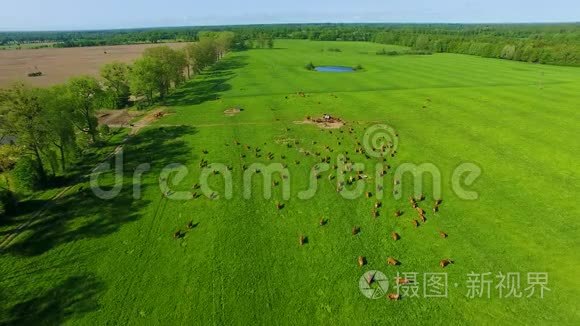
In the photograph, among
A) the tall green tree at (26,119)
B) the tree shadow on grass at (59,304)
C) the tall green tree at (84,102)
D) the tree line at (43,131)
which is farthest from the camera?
the tall green tree at (84,102)

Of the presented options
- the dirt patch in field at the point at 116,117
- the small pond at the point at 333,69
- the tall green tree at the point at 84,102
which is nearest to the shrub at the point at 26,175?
the tall green tree at the point at 84,102

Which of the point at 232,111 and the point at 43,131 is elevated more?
the point at 43,131

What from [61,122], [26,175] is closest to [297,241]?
[26,175]

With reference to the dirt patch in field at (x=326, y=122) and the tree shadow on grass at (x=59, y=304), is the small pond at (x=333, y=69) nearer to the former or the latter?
the dirt patch in field at (x=326, y=122)

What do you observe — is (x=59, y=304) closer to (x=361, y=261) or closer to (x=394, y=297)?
(x=361, y=261)

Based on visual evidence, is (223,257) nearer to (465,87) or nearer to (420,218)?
(420,218)

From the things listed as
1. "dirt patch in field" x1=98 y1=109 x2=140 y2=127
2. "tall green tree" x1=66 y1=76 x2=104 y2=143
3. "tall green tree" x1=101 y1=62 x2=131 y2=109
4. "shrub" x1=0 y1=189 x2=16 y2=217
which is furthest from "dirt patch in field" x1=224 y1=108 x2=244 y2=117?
"shrub" x1=0 y1=189 x2=16 y2=217
